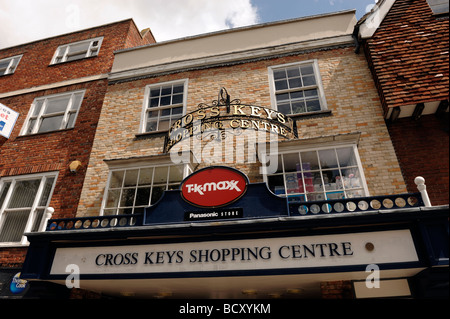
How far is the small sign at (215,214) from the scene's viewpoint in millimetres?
5383

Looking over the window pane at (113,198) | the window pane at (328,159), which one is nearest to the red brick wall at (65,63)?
the window pane at (113,198)

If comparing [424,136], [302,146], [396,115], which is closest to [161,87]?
[302,146]

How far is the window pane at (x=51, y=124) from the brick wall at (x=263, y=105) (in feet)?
6.33

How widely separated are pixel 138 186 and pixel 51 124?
5091mm

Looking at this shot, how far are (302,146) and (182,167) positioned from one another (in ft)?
10.1

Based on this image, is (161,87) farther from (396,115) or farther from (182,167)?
(396,115)

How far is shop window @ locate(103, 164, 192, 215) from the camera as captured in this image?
726 cm

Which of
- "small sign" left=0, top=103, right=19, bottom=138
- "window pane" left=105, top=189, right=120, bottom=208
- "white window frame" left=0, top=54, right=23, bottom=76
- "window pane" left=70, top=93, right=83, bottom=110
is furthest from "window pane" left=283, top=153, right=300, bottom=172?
"white window frame" left=0, top=54, right=23, bottom=76

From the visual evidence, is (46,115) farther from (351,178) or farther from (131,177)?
(351,178)

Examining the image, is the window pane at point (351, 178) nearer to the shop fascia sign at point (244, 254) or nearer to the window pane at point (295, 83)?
the shop fascia sign at point (244, 254)

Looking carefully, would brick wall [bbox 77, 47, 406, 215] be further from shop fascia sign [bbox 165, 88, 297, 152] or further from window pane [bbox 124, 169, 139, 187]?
shop fascia sign [bbox 165, 88, 297, 152]

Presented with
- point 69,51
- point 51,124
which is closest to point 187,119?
point 51,124

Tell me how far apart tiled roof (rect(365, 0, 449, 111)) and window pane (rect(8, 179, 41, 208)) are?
1005 centimetres

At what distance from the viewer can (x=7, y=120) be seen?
9.82m
